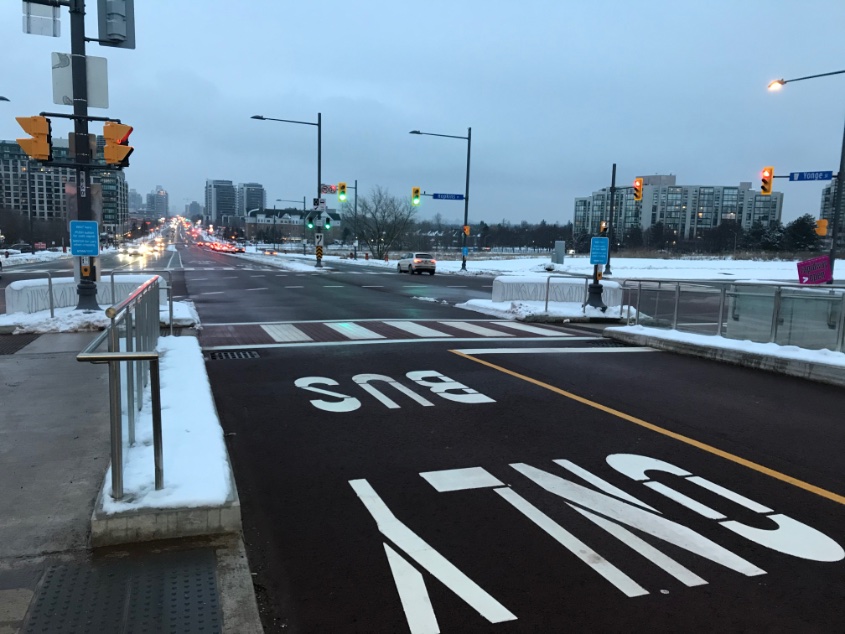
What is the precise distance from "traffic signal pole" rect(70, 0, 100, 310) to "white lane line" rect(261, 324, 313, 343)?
3499 millimetres

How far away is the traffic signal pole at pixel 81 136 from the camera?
38.4 ft

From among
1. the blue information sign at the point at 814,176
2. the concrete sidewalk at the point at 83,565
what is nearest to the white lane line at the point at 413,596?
the concrete sidewalk at the point at 83,565

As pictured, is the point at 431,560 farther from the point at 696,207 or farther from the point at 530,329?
the point at 696,207

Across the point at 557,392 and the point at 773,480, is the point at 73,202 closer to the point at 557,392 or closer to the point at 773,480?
the point at 557,392

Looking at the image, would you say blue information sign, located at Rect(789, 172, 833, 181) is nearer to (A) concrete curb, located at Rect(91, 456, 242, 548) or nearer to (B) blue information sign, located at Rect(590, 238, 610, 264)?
(B) blue information sign, located at Rect(590, 238, 610, 264)

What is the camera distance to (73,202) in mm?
12539

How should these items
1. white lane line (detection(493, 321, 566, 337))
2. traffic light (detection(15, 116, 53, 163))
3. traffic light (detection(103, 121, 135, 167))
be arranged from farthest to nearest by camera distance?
white lane line (detection(493, 321, 566, 337)), traffic light (detection(103, 121, 135, 167)), traffic light (detection(15, 116, 53, 163))

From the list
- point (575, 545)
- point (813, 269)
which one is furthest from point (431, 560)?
point (813, 269)

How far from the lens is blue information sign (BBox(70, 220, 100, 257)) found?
1211 cm

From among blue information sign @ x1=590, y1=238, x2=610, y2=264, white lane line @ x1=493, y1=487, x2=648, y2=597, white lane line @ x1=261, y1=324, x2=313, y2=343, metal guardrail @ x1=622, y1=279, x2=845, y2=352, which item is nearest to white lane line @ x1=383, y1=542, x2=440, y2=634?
white lane line @ x1=493, y1=487, x2=648, y2=597

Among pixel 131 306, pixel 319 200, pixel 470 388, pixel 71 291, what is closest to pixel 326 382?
pixel 470 388

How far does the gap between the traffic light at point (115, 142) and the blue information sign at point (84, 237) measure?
4.25 feet

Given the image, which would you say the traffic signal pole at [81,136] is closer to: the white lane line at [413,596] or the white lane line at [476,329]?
the white lane line at [476,329]

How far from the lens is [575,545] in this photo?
4172 millimetres
